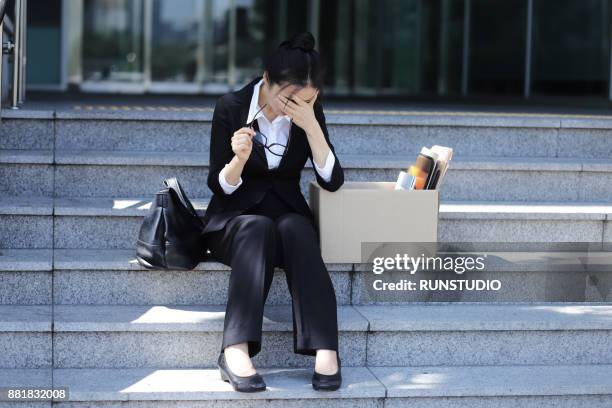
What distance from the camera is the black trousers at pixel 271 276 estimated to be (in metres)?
3.37

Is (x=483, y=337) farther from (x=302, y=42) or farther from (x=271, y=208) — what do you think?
(x=302, y=42)

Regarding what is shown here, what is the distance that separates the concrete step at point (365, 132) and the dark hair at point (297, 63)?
1.41 m

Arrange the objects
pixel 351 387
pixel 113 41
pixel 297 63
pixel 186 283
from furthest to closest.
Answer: pixel 113 41 → pixel 186 283 → pixel 297 63 → pixel 351 387

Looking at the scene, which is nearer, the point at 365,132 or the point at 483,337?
the point at 483,337

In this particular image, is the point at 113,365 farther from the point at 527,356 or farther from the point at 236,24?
the point at 236,24

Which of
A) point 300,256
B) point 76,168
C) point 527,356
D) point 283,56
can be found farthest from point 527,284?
point 76,168

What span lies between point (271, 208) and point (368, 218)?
0.40 meters

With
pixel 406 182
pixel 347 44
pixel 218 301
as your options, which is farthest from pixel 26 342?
pixel 347 44

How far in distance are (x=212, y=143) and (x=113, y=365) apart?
941 mm

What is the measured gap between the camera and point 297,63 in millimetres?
3516

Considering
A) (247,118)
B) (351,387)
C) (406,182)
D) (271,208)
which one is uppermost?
(247,118)

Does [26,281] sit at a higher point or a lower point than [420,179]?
lower

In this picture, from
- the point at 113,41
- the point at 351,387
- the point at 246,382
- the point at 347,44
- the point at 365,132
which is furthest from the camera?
the point at 347,44

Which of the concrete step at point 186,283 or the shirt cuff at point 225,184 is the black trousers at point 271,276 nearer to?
the shirt cuff at point 225,184
